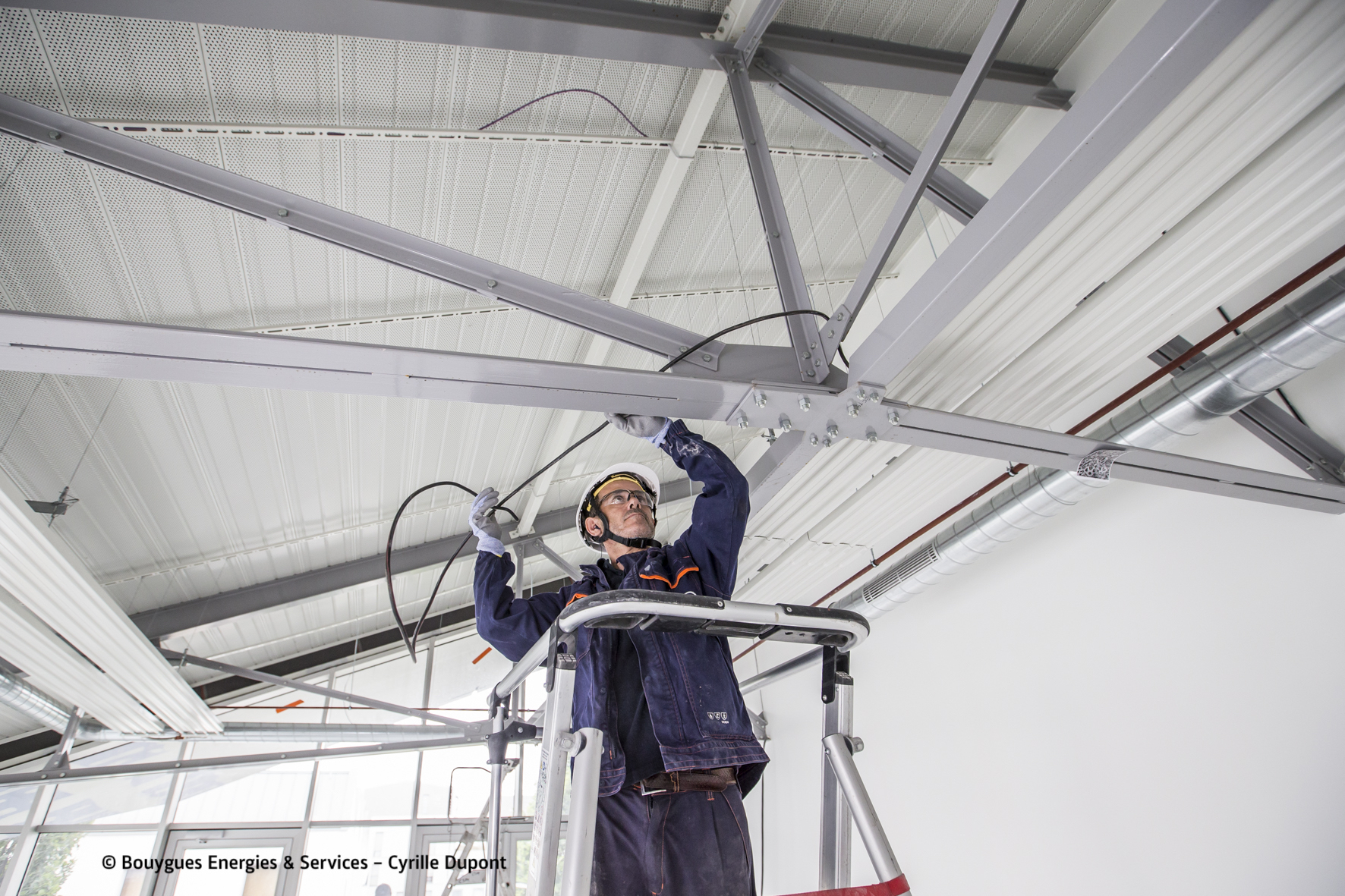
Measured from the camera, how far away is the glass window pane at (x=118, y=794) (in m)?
6.91

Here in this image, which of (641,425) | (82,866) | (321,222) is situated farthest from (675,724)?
(82,866)

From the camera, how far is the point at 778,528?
410 cm

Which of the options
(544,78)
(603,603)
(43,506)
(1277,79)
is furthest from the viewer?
(43,506)

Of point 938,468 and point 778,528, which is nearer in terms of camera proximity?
point 938,468

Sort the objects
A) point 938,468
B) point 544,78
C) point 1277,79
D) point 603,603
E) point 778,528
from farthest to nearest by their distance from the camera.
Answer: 1. point 778,528
2. point 938,468
3. point 544,78
4. point 1277,79
5. point 603,603

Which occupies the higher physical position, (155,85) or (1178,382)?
(155,85)

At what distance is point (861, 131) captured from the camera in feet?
7.88

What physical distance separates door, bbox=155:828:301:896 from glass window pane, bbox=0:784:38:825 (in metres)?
1.24

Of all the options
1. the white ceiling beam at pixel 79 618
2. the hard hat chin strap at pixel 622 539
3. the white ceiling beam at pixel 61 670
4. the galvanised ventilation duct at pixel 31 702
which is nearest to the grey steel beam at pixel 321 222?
the hard hat chin strap at pixel 622 539

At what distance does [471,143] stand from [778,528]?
2537 mm

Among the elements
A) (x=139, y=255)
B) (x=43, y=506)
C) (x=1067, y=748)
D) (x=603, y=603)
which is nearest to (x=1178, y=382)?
(x=1067, y=748)

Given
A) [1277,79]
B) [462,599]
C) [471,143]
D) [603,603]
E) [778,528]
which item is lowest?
[603,603]

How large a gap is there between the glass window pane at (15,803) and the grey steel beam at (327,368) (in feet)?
25.4

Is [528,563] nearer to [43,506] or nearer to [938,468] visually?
[43,506]
